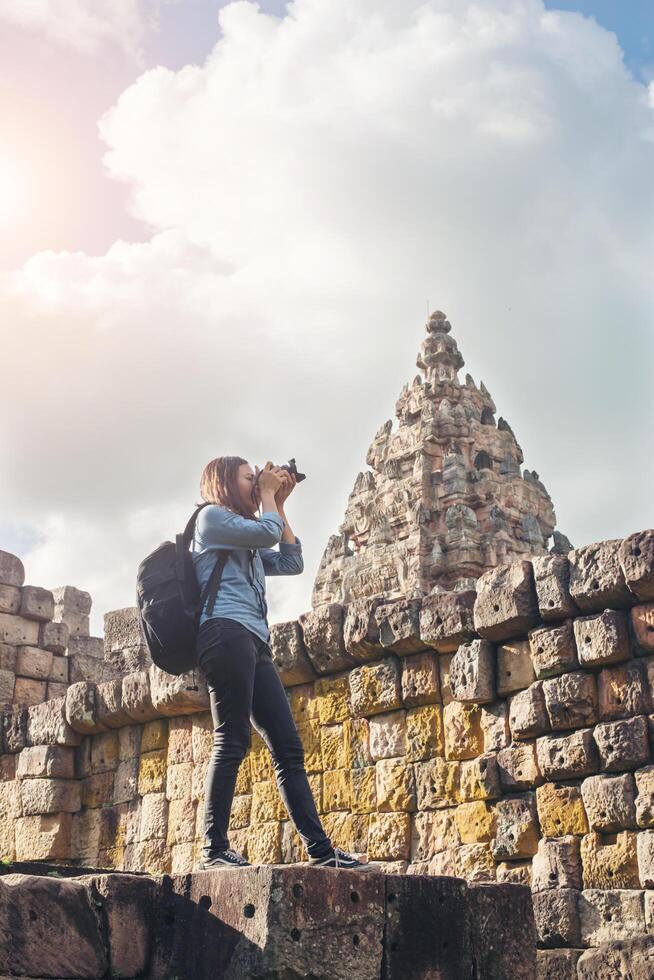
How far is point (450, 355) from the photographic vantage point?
3003 centimetres

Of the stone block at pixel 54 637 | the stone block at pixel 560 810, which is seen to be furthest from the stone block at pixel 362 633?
the stone block at pixel 54 637

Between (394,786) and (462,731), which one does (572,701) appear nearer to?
(462,731)

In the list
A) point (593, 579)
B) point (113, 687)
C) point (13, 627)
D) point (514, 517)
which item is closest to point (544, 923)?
point (593, 579)

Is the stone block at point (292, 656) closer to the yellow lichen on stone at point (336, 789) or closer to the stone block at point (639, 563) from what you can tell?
the yellow lichen on stone at point (336, 789)

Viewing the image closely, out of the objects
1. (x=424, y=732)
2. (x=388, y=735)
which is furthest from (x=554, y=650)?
(x=388, y=735)

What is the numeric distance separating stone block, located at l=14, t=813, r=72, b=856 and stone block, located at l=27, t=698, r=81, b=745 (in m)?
0.63

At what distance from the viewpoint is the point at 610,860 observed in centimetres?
679

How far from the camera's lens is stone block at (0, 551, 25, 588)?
14.4 metres

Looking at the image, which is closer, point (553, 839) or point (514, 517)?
point (553, 839)

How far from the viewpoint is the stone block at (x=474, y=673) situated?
7602mm

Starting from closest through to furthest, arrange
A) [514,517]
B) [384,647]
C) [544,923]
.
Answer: [544,923]
[384,647]
[514,517]

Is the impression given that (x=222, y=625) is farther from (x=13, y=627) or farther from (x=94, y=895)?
(x=13, y=627)

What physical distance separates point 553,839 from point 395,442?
2205 centimetres

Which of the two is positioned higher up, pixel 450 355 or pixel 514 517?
pixel 450 355
